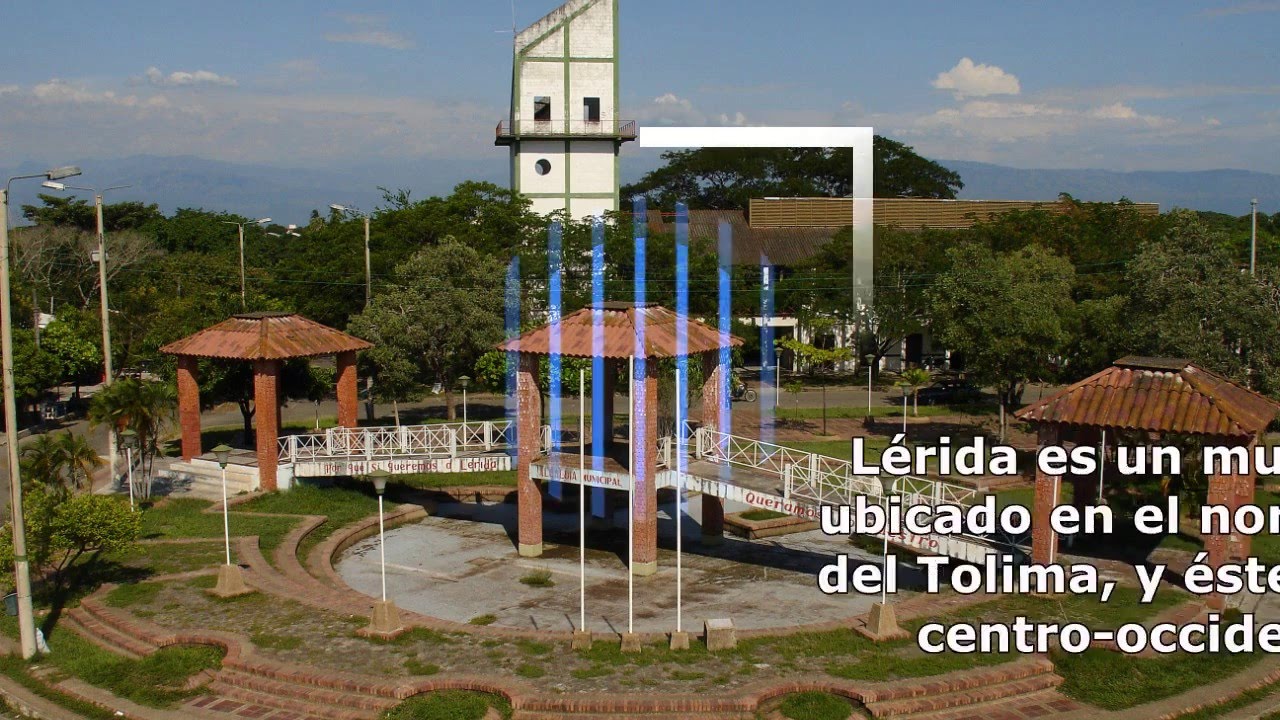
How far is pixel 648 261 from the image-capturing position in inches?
1906

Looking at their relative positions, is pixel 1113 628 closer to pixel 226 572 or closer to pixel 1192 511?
pixel 1192 511

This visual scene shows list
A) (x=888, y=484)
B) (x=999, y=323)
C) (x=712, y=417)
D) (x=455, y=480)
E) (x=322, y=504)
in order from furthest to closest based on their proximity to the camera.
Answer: (x=999, y=323), (x=455, y=480), (x=322, y=504), (x=712, y=417), (x=888, y=484)

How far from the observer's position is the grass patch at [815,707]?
1562 cm

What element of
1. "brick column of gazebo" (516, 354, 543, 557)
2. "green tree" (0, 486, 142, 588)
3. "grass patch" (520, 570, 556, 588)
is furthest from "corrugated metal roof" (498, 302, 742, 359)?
"green tree" (0, 486, 142, 588)

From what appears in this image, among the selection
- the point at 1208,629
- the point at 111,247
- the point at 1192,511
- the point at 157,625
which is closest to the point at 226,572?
the point at 157,625

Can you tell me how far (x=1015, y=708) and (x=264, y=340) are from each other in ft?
70.6

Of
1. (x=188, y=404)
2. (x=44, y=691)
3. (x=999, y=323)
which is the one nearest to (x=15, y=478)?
(x=44, y=691)

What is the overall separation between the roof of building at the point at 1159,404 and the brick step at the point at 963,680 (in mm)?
6039

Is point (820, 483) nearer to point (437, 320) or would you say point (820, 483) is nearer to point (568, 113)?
point (437, 320)

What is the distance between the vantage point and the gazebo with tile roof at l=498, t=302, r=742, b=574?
2402 centimetres

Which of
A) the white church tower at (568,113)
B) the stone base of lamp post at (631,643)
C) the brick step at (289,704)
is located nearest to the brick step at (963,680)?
the stone base of lamp post at (631,643)

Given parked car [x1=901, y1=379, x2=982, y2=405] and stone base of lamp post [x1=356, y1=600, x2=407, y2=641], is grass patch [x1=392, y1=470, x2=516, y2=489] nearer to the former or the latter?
stone base of lamp post [x1=356, y1=600, x2=407, y2=641]

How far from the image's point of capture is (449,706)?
629 inches

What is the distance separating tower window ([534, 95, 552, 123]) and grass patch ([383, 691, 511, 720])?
4543cm
